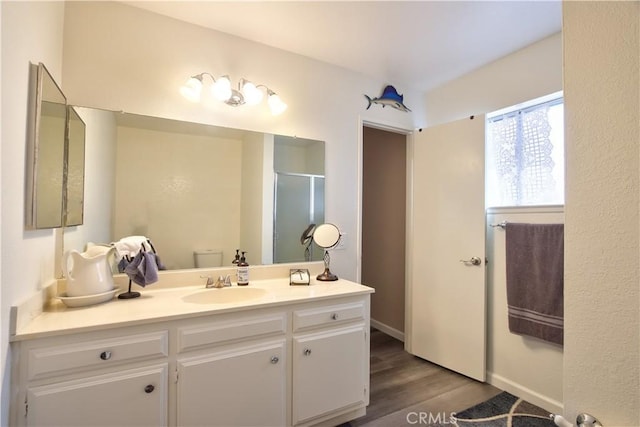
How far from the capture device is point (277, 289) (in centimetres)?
179

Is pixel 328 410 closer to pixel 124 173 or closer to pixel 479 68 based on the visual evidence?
pixel 124 173

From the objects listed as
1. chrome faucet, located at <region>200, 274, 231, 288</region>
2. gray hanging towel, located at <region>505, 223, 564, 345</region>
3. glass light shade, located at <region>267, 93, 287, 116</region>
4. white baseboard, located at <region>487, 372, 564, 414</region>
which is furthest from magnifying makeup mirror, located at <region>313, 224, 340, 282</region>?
white baseboard, located at <region>487, 372, 564, 414</region>

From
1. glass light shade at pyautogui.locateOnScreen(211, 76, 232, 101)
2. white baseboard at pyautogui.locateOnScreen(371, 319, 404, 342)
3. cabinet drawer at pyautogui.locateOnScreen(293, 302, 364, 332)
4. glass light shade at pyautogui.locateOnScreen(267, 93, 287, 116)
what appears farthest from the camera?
white baseboard at pyautogui.locateOnScreen(371, 319, 404, 342)

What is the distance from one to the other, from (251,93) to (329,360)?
176cm

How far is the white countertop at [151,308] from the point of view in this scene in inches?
44.3

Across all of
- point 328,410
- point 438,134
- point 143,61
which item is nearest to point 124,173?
point 143,61

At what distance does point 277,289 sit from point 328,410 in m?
0.73

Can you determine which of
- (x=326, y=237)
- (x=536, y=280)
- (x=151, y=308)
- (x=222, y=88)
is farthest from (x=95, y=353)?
(x=536, y=280)

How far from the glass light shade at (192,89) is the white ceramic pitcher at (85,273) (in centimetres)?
103

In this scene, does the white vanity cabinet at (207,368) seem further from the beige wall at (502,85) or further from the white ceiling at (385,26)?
the beige wall at (502,85)

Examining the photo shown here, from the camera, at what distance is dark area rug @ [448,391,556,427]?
1.80m

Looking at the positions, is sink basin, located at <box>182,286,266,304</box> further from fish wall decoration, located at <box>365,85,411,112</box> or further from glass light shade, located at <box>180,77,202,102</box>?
fish wall decoration, located at <box>365,85,411,112</box>

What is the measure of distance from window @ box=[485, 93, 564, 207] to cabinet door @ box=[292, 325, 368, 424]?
59.6 inches

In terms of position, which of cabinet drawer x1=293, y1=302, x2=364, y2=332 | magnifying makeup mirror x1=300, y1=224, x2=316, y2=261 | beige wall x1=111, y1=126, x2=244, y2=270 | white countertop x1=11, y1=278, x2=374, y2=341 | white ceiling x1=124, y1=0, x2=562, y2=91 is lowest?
cabinet drawer x1=293, y1=302, x2=364, y2=332
